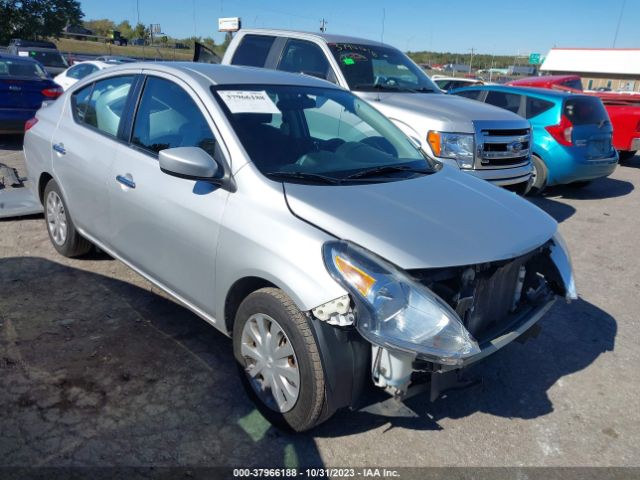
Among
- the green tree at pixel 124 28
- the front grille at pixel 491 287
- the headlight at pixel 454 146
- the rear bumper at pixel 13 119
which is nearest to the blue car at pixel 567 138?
the headlight at pixel 454 146

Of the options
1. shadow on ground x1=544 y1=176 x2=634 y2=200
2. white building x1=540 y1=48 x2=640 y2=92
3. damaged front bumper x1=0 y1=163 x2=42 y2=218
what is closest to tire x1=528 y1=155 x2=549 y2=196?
shadow on ground x1=544 y1=176 x2=634 y2=200

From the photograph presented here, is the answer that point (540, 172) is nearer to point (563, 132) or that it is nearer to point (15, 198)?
point (563, 132)

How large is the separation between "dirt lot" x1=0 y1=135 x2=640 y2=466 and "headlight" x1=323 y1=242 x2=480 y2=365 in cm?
71

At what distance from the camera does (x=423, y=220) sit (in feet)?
8.98

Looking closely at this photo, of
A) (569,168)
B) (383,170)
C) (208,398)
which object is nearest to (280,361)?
(208,398)

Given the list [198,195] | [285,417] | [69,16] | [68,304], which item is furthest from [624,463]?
[69,16]

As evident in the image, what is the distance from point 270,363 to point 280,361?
0.08 metres

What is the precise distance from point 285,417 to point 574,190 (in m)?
8.27

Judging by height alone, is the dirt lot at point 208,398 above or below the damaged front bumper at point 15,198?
below

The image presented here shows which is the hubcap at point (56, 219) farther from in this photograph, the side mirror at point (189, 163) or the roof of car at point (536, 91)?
the roof of car at point (536, 91)

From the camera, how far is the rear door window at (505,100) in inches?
345

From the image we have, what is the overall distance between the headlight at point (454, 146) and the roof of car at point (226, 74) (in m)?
2.13

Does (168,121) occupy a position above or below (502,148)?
above

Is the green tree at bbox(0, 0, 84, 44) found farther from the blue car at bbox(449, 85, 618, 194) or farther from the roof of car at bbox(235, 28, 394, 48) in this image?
the blue car at bbox(449, 85, 618, 194)
